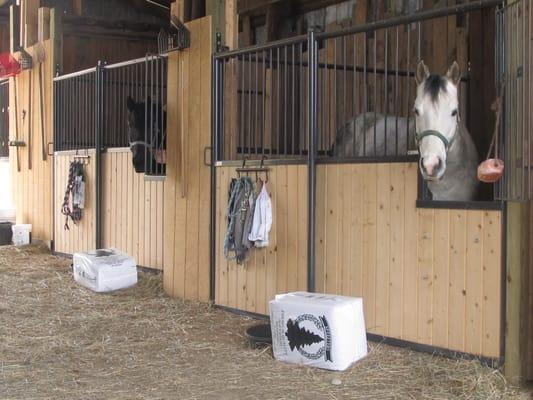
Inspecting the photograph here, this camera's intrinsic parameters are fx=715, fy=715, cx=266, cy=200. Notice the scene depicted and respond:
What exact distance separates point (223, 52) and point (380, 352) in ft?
8.04

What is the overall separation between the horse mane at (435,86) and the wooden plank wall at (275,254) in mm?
1207

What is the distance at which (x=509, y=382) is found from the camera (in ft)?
10.7

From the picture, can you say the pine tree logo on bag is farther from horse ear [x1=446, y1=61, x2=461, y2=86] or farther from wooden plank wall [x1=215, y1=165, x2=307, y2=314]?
horse ear [x1=446, y1=61, x2=461, y2=86]

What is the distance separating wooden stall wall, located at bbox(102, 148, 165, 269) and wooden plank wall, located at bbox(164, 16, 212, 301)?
547 millimetres

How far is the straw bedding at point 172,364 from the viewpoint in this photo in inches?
129

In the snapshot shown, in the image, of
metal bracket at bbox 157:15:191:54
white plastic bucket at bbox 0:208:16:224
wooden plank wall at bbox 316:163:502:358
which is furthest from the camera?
white plastic bucket at bbox 0:208:16:224

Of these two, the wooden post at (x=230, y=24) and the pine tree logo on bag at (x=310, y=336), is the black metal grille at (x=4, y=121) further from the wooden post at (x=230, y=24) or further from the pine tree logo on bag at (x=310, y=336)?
the pine tree logo on bag at (x=310, y=336)

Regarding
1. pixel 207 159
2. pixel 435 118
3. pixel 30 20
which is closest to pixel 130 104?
pixel 207 159

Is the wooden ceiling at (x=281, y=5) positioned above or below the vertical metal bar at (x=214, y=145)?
above

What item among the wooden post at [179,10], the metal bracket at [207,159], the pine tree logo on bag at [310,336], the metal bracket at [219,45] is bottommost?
the pine tree logo on bag at [310,336]

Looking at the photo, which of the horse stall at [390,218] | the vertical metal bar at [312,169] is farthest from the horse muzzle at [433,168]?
the vertical metal bar at [312,169]

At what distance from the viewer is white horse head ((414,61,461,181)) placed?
10.8 ft

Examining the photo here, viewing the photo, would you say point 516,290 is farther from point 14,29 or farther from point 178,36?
point 14,29

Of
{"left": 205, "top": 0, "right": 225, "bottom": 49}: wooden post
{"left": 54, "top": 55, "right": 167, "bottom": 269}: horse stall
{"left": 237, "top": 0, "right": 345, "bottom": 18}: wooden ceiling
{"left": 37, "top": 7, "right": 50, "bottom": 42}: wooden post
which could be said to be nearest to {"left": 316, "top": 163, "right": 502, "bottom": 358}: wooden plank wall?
{"left": 205, "top": 0, "right": 225, "bottom": 49}: wooden post
